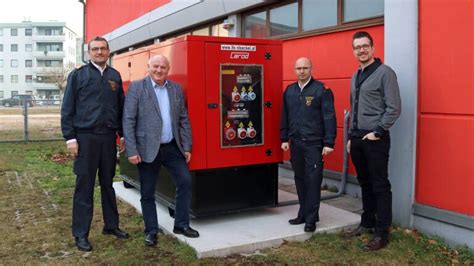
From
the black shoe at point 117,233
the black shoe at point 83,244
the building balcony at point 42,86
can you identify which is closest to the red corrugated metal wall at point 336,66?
the black shoe at point 117,233

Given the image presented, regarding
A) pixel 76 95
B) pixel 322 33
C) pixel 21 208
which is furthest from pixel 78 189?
pixel 322 33

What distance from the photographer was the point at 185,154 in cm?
474

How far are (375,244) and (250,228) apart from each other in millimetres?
1310

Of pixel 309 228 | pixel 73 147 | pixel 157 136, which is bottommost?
pixel 309 228

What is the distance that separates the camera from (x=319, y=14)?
24.0 ft

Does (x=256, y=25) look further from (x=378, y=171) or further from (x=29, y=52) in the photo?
(x=29, y=52)

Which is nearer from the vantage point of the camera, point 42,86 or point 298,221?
point 298,221

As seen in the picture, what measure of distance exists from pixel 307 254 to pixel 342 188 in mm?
2439

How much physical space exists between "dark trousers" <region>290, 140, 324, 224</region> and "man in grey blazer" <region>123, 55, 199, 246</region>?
46.2 inches

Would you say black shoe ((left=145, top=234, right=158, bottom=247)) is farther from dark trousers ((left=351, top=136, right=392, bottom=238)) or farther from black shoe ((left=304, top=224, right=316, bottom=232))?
dark trousers ((left=351, top=136, right=392, bottom=238))

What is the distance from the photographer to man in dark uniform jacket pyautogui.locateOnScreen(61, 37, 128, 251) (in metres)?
4.52

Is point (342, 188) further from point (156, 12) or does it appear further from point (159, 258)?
point (156, 12)

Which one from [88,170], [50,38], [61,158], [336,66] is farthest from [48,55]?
[88,170]

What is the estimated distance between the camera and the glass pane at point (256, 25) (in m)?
8.70
